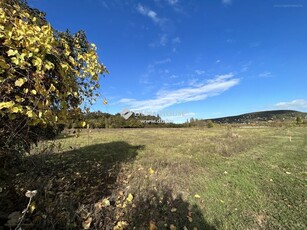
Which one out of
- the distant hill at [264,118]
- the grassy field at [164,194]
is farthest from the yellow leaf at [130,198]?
the distant hill at [264,118]

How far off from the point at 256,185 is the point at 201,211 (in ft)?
6.39

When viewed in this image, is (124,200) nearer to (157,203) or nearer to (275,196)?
(157,203)

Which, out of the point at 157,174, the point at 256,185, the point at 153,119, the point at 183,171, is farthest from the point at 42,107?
the point at 153,119

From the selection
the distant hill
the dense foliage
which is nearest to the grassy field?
the dense foliage

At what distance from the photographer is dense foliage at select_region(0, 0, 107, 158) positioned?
71.2 inches

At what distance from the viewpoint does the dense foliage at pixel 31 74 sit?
1808 mm

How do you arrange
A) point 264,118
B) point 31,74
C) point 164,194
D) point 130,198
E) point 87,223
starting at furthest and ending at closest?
1. point 264,118
2. point 164,194
3. point 130,198
4. point 87,223
5. point 31,74

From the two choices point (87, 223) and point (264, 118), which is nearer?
point (87, 223)

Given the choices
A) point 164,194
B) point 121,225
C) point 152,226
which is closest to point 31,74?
point 121,225

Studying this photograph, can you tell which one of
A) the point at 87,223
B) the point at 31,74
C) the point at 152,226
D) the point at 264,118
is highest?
the point at 264,118

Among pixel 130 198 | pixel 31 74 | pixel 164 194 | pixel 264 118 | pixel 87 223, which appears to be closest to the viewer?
pixel 31 74

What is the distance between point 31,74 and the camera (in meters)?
2.11

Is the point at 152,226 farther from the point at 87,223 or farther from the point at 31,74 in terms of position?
the point at 31,74

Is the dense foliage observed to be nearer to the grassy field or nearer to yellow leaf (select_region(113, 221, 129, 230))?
the grassy field
